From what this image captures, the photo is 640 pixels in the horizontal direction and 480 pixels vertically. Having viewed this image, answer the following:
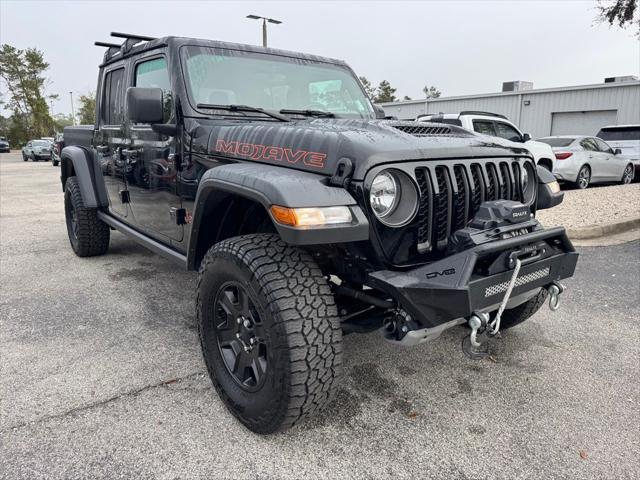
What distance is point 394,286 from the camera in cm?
204

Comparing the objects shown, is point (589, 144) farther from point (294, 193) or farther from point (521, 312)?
point (294, 193)

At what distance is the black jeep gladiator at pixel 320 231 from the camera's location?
2037 mm

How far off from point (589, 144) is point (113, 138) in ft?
37.3

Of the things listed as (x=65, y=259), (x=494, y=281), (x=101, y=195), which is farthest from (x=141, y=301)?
(x=494, y=281)

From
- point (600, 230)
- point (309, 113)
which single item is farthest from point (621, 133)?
point (309, 113)

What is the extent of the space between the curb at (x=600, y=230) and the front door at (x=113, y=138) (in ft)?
17.8

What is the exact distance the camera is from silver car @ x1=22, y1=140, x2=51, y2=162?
29.7m

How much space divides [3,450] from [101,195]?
311cm

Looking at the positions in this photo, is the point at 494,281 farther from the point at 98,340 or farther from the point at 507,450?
the point at 98,340

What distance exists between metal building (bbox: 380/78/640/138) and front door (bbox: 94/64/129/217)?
19.3 m

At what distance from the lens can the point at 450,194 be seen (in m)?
2.30

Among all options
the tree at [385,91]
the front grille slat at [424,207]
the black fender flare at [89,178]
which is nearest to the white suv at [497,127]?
the black fender flare at [89,178]

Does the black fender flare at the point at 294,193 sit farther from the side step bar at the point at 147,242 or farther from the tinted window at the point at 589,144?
the tinted window at the point at 589,144

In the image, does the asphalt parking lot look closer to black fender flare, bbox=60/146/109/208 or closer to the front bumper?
the front bumper
